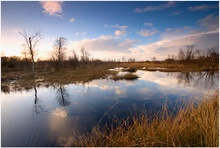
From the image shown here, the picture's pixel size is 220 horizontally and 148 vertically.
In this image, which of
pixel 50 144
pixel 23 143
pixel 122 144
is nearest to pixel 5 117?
pixel 23 143

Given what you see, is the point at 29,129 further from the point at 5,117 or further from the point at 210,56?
the point at 210,56

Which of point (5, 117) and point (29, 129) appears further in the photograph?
point (5, 117)

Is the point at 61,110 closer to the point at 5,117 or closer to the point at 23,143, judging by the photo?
the point at 5,117

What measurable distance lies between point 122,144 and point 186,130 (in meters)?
1.37

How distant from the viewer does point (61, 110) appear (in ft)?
20.9

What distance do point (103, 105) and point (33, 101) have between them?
3.98 m

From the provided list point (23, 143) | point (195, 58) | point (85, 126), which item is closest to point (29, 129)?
point (23, 143)

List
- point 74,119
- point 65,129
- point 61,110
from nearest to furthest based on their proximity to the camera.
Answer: point 65,129
point 74,119
point 61,110

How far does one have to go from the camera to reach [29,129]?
→ 4582 millimetres

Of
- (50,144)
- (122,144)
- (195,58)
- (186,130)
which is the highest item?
(195,58)

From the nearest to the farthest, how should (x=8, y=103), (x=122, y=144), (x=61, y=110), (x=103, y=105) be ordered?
1. (x=122, y=144)
2. (x=61, y=110)
3. (x=103, y=105)
4. (x=8, y=103)

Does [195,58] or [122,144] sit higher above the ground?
[195,58]

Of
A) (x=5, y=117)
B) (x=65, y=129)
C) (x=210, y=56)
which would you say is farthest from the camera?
(x=210, y=56)

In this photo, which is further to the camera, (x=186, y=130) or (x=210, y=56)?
(x=210, y=56)
